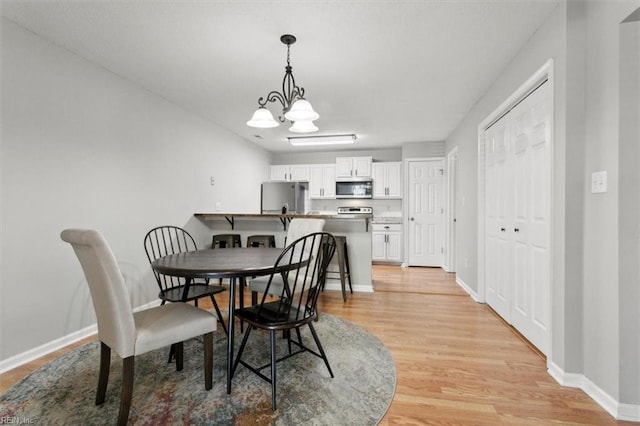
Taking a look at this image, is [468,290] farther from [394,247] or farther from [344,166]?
[344,166]

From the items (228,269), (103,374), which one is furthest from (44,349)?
(228,269)

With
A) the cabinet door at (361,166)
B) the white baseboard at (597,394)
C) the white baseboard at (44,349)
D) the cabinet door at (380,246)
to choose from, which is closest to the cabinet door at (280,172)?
the cabinet door at (361,166)

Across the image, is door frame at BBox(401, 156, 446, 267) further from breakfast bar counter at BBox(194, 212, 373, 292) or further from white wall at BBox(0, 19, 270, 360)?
white wall at BBox(0, 19, 270, 360)

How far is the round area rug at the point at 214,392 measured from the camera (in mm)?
1535

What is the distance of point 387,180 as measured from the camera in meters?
6.08

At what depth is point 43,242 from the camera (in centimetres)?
230

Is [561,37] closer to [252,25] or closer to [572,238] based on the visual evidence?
[572,238]

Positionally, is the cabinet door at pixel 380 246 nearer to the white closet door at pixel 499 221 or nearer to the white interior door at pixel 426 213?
the white interior door at pixel 426 213

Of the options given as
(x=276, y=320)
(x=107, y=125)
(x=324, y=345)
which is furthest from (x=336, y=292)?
(x=107, y=125)

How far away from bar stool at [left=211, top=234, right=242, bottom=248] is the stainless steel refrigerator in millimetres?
1784

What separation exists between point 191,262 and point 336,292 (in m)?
2.43

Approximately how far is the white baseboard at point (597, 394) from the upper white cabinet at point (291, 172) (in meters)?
5.15

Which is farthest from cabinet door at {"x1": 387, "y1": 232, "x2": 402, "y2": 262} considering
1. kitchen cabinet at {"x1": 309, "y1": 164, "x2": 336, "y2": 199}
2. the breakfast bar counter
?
the breakfast bar counter

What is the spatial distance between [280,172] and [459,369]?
521 cm
